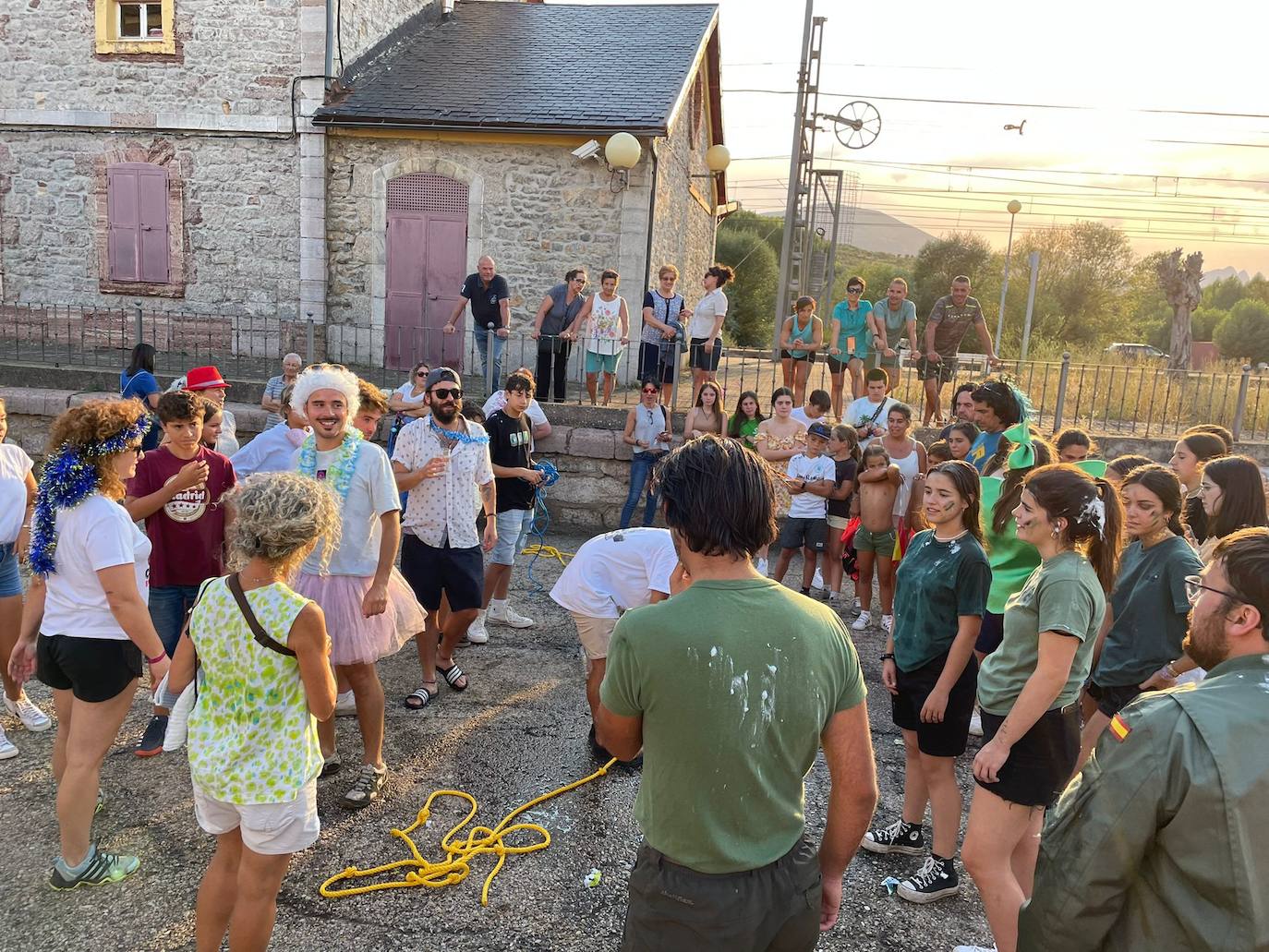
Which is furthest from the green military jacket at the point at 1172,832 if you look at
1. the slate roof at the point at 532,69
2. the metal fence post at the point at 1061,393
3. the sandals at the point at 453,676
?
the slate roof at the point at 532,69

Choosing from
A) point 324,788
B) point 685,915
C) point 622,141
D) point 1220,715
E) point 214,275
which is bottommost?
point 324,788

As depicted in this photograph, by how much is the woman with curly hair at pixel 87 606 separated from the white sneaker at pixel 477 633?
2.80 metres

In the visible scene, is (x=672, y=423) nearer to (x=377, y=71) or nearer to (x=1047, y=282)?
(x=377, y=71)

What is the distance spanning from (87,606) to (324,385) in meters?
1.26

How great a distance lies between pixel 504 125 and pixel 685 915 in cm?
1223

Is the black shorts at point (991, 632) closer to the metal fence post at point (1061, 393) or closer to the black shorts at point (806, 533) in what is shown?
the black shorts at point (806, 533)

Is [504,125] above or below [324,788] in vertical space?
above

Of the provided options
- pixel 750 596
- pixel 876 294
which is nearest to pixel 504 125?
pixel 750 596

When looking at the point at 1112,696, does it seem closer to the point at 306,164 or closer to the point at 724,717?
the point at 724,717

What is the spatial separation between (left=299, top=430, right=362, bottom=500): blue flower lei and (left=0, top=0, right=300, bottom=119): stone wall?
11.4 meters

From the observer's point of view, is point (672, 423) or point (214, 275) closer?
point (672, 423)

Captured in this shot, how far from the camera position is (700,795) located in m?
1.77

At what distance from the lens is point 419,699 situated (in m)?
4.84

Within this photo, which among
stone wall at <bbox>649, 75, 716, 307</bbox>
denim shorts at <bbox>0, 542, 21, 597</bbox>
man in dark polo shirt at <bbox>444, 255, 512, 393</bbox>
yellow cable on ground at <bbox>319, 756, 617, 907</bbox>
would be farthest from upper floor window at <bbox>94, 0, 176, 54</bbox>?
yellow cable on ground at <bbox>319, 756, 617, 907</bbox>
